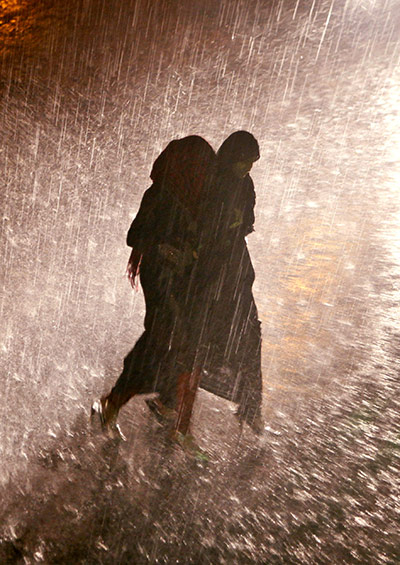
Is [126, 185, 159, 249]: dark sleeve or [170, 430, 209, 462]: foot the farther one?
[126, 185, 159, 249]: dark sleeve

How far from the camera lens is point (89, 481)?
2.17m

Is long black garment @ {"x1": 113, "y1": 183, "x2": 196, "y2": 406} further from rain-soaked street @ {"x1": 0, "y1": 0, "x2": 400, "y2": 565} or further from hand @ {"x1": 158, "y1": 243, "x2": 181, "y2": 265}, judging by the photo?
rain-soaked street @ {"x1": 0, "y1": 0, "x2": 400, "y2": 565}

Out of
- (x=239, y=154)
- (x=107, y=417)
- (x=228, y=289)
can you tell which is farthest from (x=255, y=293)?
(x=107, y=417)

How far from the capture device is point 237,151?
205cm

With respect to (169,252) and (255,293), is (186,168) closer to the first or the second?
(169,252)

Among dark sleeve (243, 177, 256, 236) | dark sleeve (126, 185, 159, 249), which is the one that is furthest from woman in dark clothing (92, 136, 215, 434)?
dark sleeve (243, 177, 256, 236)

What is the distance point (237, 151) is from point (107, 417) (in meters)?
1.27

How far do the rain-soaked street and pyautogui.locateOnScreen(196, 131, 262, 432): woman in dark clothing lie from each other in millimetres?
53

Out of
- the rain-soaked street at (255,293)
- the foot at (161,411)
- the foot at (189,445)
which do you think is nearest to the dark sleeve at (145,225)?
the rain-soaked street at (255,293)

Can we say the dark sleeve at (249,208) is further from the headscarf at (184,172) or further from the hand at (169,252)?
the hand at (169,252)

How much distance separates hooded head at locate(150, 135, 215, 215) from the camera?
6.64 feet

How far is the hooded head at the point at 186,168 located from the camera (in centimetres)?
202

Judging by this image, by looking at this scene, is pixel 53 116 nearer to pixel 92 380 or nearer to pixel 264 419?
pixel 92 380

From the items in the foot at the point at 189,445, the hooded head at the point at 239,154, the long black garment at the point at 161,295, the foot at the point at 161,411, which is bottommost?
the foot at the point at 189,445
